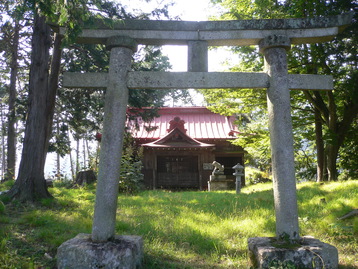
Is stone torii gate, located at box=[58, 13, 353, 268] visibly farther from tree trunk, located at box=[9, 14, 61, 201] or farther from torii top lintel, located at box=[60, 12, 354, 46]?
tree trunk, located at box=[9, 14, 61, 201]

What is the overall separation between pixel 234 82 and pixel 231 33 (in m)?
0.83

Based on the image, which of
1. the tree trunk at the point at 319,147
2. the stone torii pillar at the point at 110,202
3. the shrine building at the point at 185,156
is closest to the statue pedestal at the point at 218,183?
the shrine building at the point at 185,156

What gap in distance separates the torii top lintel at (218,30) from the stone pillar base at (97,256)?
304 centimetres

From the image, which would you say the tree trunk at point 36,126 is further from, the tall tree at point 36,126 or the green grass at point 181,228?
the green grass at point 181,228

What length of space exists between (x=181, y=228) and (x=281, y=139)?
2.76 metres

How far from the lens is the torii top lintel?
4336 mm

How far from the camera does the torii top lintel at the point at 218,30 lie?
4336mm

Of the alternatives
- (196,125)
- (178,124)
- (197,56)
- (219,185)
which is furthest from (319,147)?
(197,56)

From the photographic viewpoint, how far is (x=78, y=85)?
13.9ft

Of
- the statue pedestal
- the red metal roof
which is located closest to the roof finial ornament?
the red metal roof

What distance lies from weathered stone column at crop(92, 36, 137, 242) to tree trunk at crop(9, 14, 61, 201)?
4.30 meters

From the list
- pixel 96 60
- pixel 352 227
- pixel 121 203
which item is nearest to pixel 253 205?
pixel 352 227

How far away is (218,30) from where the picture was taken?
441 centimetres

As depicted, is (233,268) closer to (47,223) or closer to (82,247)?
(82,247)
